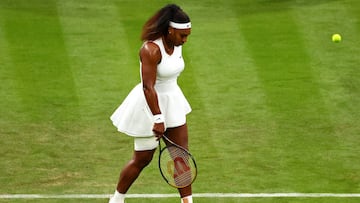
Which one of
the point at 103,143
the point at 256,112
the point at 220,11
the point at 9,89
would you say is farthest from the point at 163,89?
the point at 220,11

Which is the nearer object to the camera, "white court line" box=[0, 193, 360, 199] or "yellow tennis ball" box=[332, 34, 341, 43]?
"white court line" box=[0, 193, 360, 199]

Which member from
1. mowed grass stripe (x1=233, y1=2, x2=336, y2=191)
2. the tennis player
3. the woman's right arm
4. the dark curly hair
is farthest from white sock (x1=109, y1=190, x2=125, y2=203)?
mowed grass stripe (x1=233, y1=2, x2=336, y2=191)

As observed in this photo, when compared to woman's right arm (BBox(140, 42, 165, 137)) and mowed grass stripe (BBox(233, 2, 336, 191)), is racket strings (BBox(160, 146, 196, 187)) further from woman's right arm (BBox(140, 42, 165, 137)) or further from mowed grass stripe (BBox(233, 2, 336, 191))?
mowed grass stripe (BBox(233, 2, 336, 191))

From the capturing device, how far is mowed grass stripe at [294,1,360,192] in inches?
457

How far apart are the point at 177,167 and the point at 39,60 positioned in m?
6.12

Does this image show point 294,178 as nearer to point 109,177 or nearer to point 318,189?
point 318,189

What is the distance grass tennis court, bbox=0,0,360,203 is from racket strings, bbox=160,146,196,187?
0.89 meters

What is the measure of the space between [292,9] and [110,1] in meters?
3.11

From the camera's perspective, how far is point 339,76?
14602mm

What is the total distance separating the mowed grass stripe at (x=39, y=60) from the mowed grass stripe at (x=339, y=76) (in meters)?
3.28

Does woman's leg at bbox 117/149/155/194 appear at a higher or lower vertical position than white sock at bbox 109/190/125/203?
higher

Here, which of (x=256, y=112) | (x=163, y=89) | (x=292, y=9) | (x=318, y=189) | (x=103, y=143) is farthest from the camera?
(x=292, y=9)

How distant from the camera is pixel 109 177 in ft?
36.7

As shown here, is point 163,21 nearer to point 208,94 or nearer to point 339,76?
point 208,94
